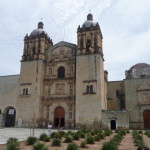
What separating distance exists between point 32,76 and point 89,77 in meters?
9.18

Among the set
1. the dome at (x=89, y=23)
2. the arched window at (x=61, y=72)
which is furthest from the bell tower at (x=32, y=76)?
the dome at (x=89, y=23)

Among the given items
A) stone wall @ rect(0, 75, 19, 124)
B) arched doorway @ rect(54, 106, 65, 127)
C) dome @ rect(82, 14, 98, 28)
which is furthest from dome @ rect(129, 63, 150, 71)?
stone wall @ rect(0, 75, 19, 124)

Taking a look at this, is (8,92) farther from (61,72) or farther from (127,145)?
(127,145)

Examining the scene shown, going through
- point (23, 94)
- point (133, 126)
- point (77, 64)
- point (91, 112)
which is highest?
point (77, 64)

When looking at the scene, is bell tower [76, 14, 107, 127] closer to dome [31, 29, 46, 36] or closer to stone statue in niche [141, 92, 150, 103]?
stone statue in niche [141, 92, 150, 103]

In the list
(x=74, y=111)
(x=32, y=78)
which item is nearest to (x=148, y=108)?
(x=74, y=111)

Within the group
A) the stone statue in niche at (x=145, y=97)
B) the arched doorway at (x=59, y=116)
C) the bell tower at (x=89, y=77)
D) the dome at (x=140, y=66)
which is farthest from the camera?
the dome at (x=140, y=66)

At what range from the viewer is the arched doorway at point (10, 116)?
3238 centimetres

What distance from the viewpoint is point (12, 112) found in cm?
3250

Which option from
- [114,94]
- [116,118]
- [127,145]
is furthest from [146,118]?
[127,145]

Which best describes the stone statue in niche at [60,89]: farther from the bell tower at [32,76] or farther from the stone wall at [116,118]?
the stone wall at [116,118]

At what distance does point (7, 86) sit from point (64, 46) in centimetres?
1188

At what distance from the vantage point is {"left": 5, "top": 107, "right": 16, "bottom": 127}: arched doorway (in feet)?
106

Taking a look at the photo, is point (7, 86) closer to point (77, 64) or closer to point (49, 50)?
point (49, 50)
